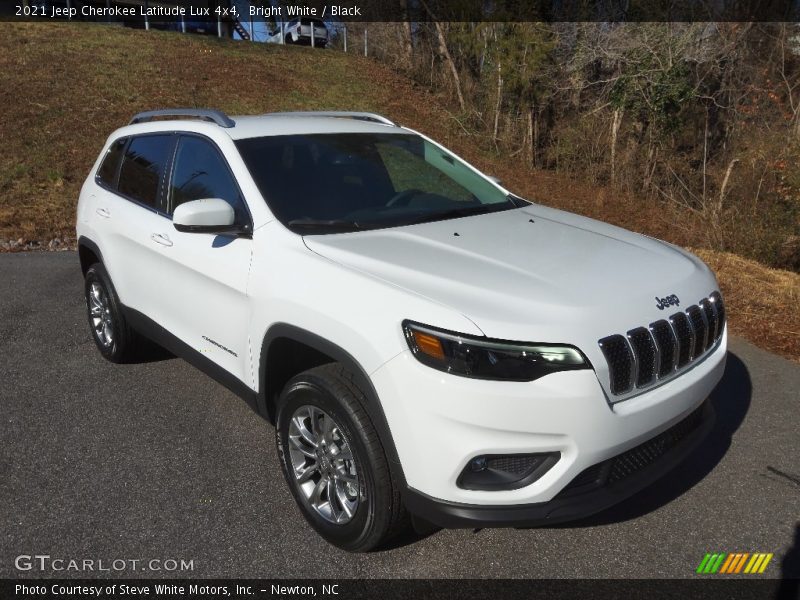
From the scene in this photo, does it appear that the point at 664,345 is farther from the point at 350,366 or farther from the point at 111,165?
the point at 111,165

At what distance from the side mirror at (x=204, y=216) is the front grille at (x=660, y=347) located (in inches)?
71.0

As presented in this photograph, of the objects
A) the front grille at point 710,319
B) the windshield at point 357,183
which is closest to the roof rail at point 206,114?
the windshield at point 357,183

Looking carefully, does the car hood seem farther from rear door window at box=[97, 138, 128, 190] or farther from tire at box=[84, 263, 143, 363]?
rear door window at box=[97, 138, 128, 190]

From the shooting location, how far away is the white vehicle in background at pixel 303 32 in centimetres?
2805

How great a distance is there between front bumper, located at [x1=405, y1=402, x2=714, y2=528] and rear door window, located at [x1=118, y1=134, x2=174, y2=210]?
2.64 m

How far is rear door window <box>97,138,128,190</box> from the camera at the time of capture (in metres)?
4.65

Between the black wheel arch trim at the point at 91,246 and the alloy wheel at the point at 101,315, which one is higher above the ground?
the black wheel arch trim at the point at 91,246

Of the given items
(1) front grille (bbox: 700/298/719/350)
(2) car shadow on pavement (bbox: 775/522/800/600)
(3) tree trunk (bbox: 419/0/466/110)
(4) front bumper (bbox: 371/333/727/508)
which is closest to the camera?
(4) front bumper (bbox: 371/333/727/508)

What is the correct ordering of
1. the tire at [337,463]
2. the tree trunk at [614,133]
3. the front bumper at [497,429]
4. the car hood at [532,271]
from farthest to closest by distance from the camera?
the tree trunk at [614,133] < the tire at [337,463] < the car hood at [532,271] < the front bumper at [497,429]

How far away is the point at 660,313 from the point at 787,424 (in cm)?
198

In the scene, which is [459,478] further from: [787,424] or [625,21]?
[625,21]


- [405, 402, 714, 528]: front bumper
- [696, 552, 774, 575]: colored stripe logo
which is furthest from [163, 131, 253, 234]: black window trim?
[696, 552, 774, 575]: colored stripe logo

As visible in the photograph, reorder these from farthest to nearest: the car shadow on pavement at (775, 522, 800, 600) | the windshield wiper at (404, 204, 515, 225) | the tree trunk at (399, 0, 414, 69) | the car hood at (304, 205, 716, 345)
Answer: the tree trunk at (399, 0, 414, 69)
the windshield wiper at (404, 204, 515, 225)
the car shadow on pavement at (775, 522, 800, 600)
the car hood at (304, 205, 716, 345)

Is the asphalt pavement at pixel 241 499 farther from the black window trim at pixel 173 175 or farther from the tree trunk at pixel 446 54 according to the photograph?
the tree trunk at pixel 446 54
